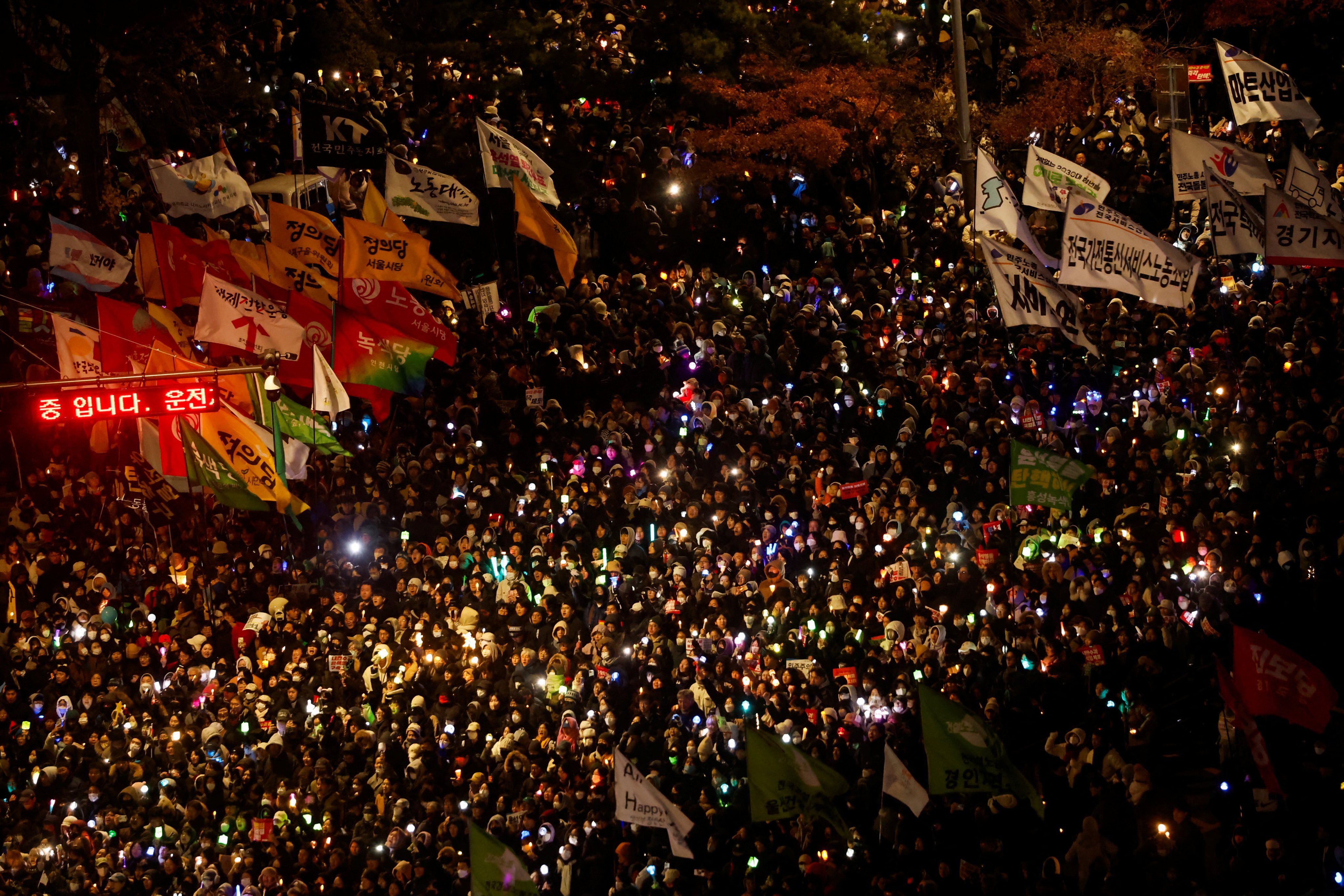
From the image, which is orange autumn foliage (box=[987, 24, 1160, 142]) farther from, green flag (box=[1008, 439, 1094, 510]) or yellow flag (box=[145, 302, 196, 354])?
yellow flag (box=[145, 302, 196, 354])

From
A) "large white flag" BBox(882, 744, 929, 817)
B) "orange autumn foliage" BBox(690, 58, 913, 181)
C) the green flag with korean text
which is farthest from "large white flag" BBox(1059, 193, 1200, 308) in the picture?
"orange autumn foliage" BBox(690, 58, 913, 181)

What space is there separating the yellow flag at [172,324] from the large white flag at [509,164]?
14.8 ft

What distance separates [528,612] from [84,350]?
6.32 meters

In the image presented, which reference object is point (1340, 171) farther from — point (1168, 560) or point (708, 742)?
point (708, 742)

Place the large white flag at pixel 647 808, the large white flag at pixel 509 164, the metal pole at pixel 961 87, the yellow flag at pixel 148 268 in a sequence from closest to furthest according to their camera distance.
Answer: the large white flag at pixel 647 808 → the yellow flag at pixel 148 268 → the large white flag at pixel 509 164 → the metal pole at pixel 961 87

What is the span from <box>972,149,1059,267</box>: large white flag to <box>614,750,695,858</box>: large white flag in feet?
26.2

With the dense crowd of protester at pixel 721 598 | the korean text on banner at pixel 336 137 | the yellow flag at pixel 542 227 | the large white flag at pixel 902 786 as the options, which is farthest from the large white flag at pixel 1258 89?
the korean text on banner at pixel 336 137

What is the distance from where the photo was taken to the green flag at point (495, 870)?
14.1 metres

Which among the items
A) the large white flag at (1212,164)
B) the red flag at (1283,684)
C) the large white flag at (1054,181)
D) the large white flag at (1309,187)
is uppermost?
the large white flag at (1309,187)

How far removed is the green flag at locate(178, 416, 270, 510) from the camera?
17375 millimetres

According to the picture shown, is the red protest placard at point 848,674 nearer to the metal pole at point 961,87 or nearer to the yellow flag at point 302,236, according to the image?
the yellow flag at point 302,236

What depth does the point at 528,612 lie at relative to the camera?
1862 centimetres

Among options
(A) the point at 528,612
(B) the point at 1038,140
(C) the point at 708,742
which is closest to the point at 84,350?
(A) the point at 528,612

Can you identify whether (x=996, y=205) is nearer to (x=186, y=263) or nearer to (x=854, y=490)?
(x=854, y=490)
